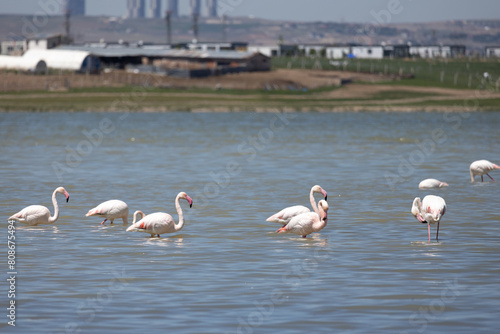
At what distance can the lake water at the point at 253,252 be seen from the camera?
13.0m

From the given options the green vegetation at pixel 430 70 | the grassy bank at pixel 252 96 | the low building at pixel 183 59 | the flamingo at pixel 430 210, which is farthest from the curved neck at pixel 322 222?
the low building at pixel 183 59

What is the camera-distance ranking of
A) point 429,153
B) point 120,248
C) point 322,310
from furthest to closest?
1. point 429,153
2. point 120,248
3. point 322,310

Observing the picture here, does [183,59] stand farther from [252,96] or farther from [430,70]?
[430,70]

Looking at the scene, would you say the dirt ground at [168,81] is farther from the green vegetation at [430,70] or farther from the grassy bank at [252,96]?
the green vegetation at [430,70]

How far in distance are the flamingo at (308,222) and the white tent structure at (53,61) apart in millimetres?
106058

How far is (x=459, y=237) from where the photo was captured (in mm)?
19656

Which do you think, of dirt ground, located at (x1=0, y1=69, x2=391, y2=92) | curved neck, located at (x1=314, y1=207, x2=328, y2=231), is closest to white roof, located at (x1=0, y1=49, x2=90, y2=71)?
dirt ground, located at (x1=0, y1=69, x2=391, y2=92)

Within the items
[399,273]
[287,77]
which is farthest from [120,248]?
[287,77]

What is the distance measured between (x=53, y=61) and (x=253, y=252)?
377 feet

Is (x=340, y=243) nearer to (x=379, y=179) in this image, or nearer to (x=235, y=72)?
(x=379, y=179)

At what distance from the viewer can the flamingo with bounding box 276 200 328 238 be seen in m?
19.2

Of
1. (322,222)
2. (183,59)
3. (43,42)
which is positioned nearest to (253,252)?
(322,222)

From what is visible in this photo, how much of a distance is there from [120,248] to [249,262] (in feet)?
10.0

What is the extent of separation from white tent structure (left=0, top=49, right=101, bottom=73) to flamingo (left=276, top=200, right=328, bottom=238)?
10606cm
